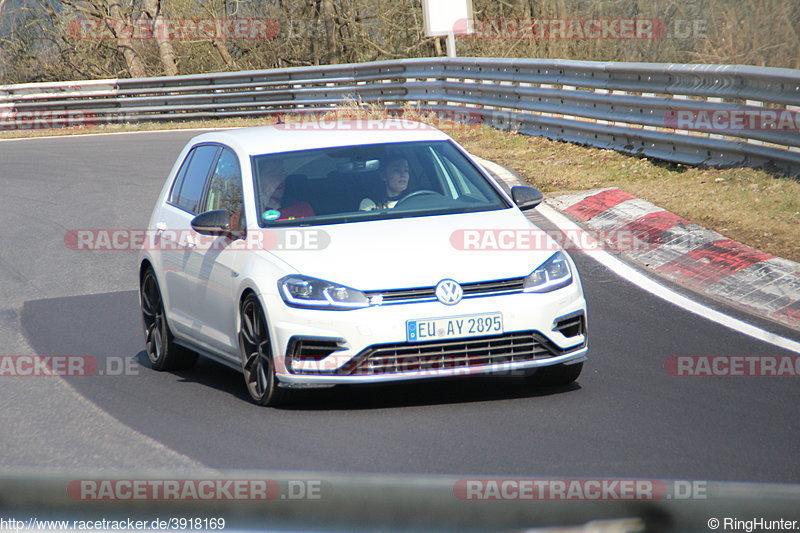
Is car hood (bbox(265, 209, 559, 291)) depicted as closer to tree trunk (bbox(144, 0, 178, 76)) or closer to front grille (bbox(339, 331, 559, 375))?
→ front grille (bbox(339, 331, 559, 375))

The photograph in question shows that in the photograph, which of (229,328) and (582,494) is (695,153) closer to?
(229,328)

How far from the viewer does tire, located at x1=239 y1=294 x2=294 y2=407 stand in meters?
6.21

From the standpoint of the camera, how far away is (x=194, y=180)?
26.1 ft

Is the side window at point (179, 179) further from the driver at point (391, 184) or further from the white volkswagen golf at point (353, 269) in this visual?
the driver at point (391, 184)

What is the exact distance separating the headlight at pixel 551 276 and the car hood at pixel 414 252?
0.14 feet

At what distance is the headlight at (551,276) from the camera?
617 centimetres

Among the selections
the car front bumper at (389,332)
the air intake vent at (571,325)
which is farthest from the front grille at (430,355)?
the air intake vent at (571,325)

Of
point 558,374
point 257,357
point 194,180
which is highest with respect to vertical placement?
point 194,180

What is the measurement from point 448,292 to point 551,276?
25.2 inches
